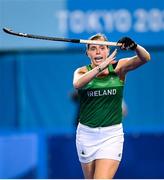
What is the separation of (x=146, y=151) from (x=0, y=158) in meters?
2.04

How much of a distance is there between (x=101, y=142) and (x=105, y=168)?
0.87 feet

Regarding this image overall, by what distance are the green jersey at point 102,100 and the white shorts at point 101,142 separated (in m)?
0.05

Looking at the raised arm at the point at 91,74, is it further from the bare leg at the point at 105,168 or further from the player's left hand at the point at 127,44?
the bare leg at the point at 105,168

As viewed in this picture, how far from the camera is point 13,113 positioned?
1614 centimetres

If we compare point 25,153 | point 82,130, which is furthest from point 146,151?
point 82,130

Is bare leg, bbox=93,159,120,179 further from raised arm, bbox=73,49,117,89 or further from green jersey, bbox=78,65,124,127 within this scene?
raised arm, bbox=73,49,117,89

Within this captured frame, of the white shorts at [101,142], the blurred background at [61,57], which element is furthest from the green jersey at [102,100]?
the blurred background at [61,57]

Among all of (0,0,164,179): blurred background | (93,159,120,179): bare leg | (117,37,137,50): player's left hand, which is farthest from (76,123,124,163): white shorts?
(0,0,164,179): blurred background

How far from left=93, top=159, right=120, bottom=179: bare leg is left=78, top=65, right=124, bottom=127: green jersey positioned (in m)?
0.33

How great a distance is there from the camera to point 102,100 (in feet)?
24.4

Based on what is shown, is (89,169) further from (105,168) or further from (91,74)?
(91,74)

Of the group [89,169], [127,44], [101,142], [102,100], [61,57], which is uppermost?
[127,44]

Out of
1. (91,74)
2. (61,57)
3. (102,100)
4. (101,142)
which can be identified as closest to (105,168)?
(101,142)

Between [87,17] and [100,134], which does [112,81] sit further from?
[87,17]
